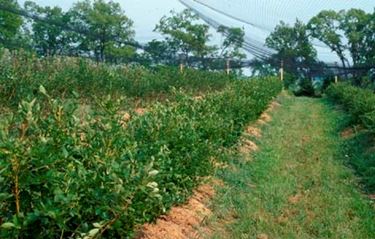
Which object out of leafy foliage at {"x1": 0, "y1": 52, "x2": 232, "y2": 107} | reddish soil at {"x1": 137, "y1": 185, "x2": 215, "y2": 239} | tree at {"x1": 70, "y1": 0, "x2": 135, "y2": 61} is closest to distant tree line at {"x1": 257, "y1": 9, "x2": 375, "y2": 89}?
tree at {"x1": 70, "y1": 0, "x2": 135, "y2": 61}

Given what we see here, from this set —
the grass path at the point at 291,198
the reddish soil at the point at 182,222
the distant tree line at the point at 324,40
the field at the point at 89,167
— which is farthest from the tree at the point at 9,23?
the field at the point at 89,167

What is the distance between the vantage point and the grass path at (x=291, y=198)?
173 inches

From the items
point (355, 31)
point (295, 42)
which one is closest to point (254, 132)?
point (355, 31)

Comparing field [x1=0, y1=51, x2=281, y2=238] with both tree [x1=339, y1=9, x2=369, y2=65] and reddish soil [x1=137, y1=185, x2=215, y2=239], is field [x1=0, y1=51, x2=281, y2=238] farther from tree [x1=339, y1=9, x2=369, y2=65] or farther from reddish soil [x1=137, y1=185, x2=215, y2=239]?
tree [x1=339, y1=9, x2=369, y2=65]

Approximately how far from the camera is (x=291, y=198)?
5.45 m

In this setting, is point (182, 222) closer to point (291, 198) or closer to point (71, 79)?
point (291, 198)

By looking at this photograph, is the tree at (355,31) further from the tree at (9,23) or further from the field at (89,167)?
the field at (89,167)

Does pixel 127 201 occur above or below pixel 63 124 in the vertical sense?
below

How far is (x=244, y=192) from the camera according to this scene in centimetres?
555

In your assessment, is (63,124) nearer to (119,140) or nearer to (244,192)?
(119,140)

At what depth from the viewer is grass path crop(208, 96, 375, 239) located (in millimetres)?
4395

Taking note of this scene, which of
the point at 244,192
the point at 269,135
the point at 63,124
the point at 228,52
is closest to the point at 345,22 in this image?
the point at 228,52

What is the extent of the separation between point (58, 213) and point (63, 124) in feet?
2.07

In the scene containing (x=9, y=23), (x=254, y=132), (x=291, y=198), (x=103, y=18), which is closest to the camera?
(x=291, y=198)
